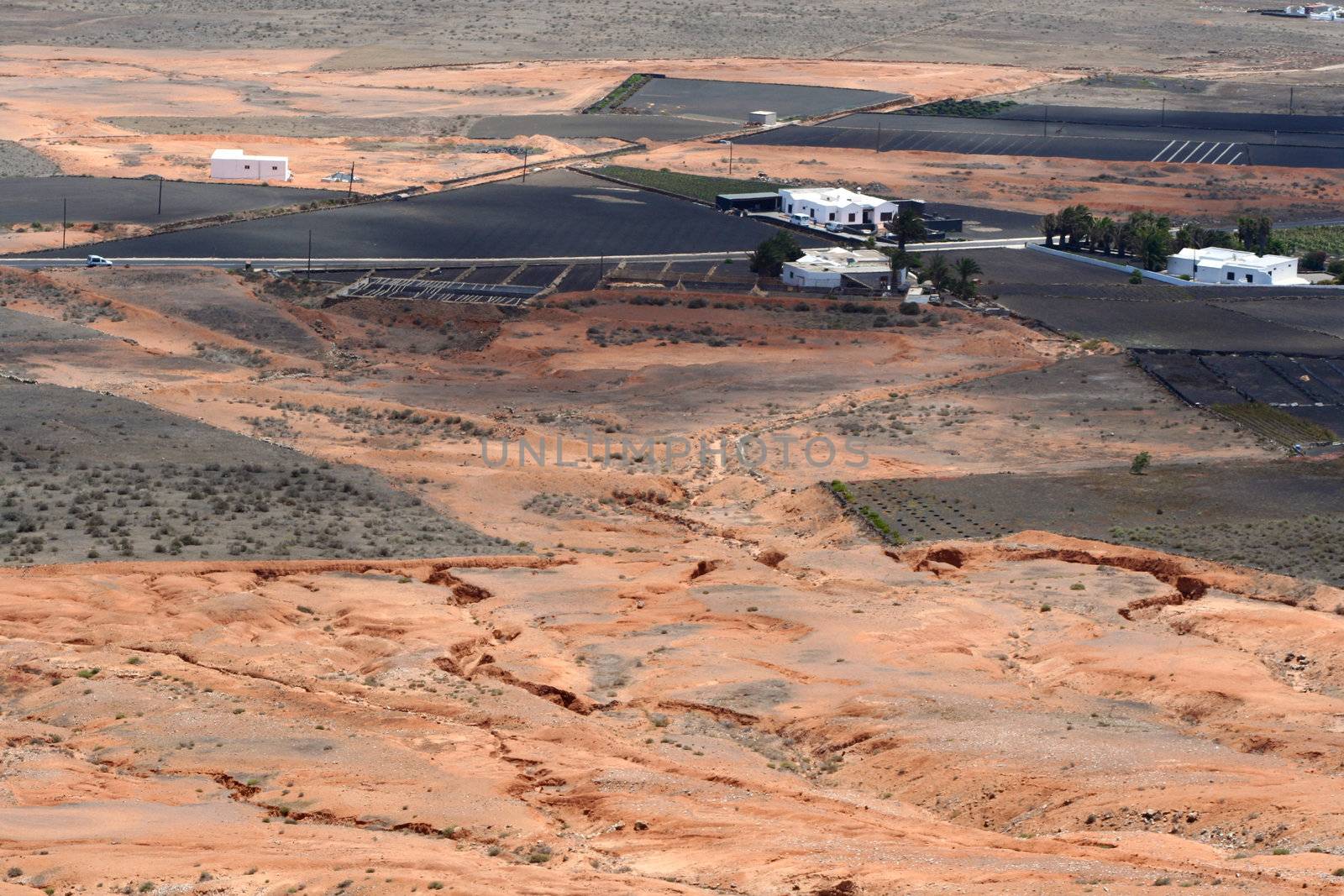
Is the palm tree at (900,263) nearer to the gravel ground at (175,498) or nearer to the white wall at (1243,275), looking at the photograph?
the white wall at (1243,275)

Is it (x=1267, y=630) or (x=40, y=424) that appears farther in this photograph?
(x=40, y=424)

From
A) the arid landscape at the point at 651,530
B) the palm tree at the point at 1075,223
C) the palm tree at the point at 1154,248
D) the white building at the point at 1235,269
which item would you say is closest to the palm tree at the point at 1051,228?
the palm tree at the point at 1075,223

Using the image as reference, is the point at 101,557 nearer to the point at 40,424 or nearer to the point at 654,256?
the point at 40,424

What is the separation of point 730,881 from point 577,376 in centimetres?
5905

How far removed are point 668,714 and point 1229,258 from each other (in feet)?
265

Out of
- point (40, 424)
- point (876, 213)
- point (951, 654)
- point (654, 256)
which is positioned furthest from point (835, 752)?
point (876, 213)

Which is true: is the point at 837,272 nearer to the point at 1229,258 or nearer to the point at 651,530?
the point at 1229,258

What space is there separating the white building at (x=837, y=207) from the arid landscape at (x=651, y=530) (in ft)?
3.26

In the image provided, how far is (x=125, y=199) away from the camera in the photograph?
12300 centimetres

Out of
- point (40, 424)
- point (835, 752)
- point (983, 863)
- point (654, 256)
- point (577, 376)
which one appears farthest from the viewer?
point (654, 256)

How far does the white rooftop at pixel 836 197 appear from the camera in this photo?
125312mm

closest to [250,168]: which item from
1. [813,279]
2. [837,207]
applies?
[837,207]

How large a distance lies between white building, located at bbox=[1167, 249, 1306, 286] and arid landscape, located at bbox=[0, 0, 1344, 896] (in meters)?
1.21

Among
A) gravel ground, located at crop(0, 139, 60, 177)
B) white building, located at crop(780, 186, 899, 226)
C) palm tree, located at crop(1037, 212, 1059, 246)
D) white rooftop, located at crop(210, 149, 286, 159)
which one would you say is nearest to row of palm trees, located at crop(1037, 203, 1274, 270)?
palm tree, located at crop(1037, 212, 1059, 246)
